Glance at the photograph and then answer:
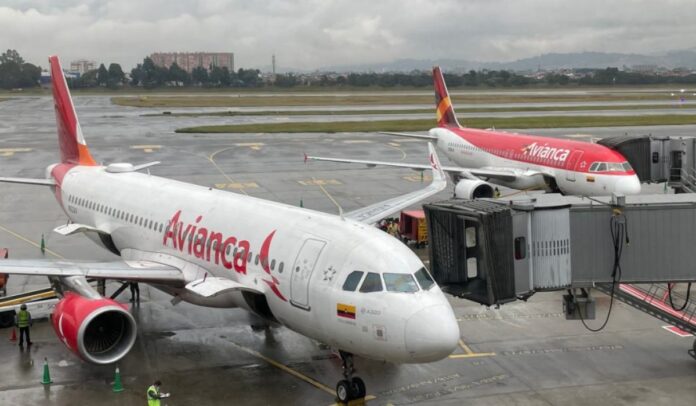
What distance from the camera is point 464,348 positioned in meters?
22.6

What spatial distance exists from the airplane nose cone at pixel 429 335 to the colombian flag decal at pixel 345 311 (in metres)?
1.39

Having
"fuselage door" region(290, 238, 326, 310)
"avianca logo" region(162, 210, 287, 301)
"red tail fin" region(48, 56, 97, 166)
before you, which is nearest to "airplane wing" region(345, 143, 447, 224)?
"avianca logo" region(162, 210, 287, 301)

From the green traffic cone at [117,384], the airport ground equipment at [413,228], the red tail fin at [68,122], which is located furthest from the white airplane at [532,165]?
the green traffic cone at [117,384]

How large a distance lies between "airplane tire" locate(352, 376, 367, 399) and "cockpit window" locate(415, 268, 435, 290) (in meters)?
2.97

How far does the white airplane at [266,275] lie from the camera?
662 inches

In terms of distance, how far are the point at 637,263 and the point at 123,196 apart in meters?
17.6

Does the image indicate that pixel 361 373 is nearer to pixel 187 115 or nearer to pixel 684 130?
pixel 684 130

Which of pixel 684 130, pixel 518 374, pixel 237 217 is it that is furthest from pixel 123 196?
pixel 684 130

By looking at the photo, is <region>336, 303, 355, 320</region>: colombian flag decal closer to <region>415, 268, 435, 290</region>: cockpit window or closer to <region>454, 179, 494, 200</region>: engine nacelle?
<region>415, 268, 435, 290</region>: cockpit window

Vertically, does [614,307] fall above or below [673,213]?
→ below

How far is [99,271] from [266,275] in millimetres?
5574

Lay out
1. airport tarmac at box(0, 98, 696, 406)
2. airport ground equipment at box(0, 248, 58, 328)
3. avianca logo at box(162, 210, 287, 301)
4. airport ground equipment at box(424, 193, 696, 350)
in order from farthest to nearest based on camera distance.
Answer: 1. airport ground equipment at box(0, 248, 58, 328)
2. avianca logo at box(162, 210, 287, 301)
3. airport ground equipment at box(424, 193, 696, 350)
4. airport tarmac at box(0, 98, 696, 406)

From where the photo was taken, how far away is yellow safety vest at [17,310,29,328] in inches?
876

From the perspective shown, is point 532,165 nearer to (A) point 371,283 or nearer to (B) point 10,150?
(A) point 371,283
